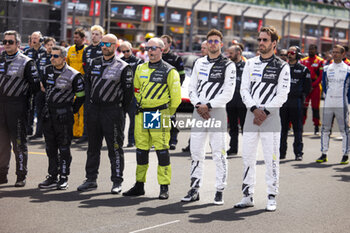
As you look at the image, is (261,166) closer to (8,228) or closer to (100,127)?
(100,127)

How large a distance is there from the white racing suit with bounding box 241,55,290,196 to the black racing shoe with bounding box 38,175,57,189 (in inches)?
105

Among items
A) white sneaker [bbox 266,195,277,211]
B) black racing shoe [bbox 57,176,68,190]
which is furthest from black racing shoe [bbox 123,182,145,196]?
white sneaker [bbox 266,195,277,211]

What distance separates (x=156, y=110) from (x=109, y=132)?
803mm

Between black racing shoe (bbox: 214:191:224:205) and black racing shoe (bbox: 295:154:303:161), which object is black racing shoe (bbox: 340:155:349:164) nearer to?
black racing shoe (bbox: 295:154:303:161)

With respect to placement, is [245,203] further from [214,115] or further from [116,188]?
[116,188]

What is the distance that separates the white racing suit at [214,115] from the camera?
794 centimetres

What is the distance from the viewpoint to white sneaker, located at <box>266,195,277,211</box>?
7.57 meters

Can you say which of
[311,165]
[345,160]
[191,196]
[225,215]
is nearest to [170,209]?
[191,196]

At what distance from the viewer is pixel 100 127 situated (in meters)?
8.56

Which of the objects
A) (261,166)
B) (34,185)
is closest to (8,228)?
(34,185)

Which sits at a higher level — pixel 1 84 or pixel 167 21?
pixel 167 21

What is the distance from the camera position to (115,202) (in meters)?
7.71

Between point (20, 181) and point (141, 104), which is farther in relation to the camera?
point (20, 181)

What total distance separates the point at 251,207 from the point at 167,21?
64.2 feet
